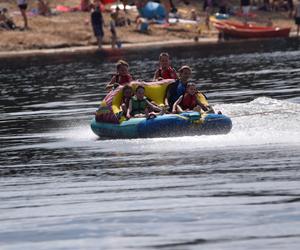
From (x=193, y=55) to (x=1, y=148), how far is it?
2733 centimetres

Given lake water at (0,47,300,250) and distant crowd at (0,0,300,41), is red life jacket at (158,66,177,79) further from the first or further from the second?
distant crowd at (0,0,300,41)

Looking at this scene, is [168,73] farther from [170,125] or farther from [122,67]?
[170,125]

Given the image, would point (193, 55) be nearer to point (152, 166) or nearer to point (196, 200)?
point (152, 166)

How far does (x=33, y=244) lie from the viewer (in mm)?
13352

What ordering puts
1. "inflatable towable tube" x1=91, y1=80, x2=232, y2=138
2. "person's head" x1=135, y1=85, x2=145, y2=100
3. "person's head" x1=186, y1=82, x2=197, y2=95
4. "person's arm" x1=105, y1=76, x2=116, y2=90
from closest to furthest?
"inflatable towable tube" x1=91, y1=80, x2=232, y2=138
"person's head" x1=186, y1=82, x2=197, y2=95
"person's head" x1=135, y1=85, x2=145, y2=100
"person's arm" x1=105, y1=76, x2=116, y2=90

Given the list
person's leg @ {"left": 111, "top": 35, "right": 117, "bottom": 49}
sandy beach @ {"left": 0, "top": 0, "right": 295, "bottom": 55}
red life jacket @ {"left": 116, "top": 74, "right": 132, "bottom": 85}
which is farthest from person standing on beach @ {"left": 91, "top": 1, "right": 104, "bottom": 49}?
red life jacket @ {"left": 116, "top": 74, "right": 132, "bottom": 85}

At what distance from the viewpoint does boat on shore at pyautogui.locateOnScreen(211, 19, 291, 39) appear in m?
57.4

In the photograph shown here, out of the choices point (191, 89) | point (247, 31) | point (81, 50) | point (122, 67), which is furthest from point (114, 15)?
point (191, 89)

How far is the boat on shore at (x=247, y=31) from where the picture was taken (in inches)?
2260

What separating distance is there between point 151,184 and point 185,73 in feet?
21.5

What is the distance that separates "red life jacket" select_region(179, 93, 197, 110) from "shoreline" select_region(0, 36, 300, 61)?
2760 cm

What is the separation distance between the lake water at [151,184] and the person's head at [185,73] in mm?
1325

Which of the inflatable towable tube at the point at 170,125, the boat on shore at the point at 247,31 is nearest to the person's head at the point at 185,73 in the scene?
the inflatable towable tube at the point at 170,125

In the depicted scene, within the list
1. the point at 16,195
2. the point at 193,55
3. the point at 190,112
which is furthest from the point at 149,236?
the point at 193,55
